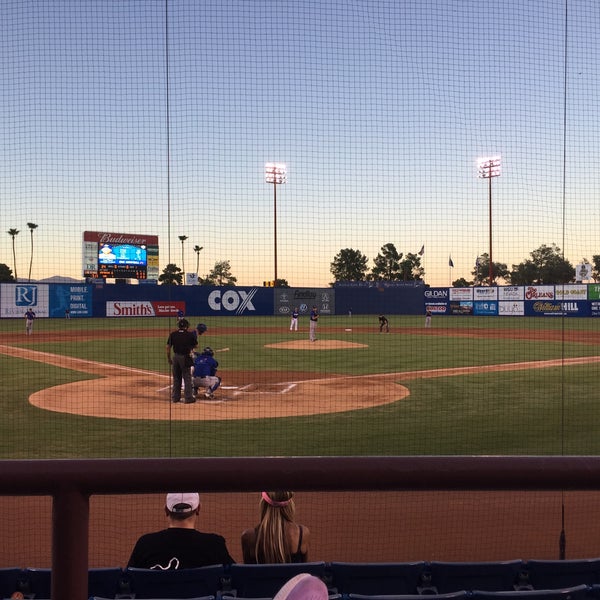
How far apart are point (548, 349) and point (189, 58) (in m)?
17.4

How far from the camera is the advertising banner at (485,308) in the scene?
3672cm

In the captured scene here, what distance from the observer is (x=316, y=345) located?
21.6 m

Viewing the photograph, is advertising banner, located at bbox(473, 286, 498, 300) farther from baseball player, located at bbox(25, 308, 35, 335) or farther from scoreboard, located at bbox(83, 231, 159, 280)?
baseball player, located at bbox(25, 308, 35, 335)

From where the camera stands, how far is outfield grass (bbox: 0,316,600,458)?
26.0 feet

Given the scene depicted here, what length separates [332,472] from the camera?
956 millimetres

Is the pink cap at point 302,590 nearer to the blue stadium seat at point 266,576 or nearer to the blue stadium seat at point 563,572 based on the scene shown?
the blue stadium seat at point 266,576

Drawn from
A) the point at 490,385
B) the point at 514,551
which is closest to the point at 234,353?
the point at 490,385

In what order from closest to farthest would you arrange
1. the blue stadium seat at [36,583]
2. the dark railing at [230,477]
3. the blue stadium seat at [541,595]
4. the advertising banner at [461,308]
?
the dark railing at [230,477]
the blue stadium seat at [541,595]
the blue stadium seat at [36,583]
the advertising banner at [461,308]

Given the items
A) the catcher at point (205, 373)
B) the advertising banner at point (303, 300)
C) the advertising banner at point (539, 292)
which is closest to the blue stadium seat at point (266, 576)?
the catcher at point (205, 373)

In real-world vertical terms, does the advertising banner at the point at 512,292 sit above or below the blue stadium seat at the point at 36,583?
above

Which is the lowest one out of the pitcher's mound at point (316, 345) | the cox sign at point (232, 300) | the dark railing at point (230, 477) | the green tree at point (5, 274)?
the pitcher's mound at point (316, 345)

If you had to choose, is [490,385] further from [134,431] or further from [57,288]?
[57,288]

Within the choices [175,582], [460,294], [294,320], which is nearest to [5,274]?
[294,320]

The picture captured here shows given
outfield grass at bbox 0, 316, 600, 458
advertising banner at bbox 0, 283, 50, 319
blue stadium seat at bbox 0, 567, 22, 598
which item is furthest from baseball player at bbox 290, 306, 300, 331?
blue stadium seat at bbox 0, 567, 22, 598
